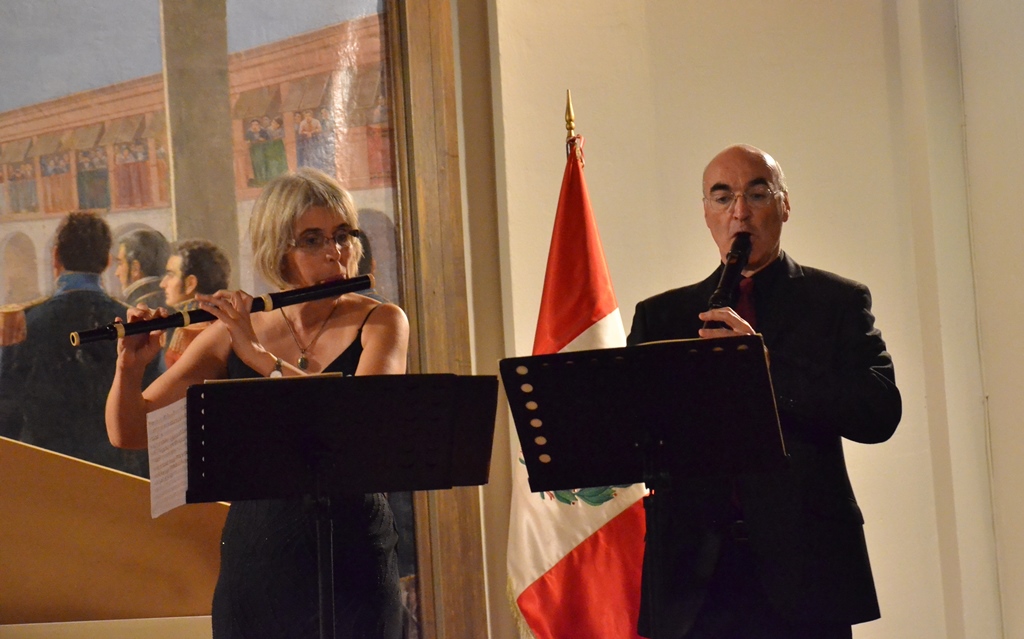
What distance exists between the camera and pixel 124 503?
3.40 metres

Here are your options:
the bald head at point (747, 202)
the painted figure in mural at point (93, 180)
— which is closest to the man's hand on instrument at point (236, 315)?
the painted figure in mural at point (93, 180)

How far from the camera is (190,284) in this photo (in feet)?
11.7

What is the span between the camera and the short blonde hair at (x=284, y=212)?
123 inches

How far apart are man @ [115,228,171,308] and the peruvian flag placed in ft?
4.21

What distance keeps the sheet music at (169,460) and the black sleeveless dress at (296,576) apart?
313 millimetres

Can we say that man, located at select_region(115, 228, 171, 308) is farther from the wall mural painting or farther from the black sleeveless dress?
the black sleeveless dress

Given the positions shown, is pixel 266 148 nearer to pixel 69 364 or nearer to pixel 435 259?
pixel 435 259

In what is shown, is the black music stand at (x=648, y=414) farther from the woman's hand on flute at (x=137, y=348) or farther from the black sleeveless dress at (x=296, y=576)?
the woman's hand on flute at (x=137, y=348)

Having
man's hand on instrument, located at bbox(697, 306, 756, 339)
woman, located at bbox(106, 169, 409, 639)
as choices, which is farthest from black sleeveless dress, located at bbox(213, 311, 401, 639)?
man's hand on instrument, located at bbox(697, 306, 756, 339)

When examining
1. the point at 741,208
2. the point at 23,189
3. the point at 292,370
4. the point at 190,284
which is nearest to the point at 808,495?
the point at 741,208

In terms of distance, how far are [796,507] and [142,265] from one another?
2169mm

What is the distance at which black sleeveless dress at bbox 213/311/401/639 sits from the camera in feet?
8.83

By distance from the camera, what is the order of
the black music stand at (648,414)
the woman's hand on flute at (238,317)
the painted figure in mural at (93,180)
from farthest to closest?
the painted figure in mural at (93,180), the woman's hand on flute at (238,317), the black music stand at (648,414)

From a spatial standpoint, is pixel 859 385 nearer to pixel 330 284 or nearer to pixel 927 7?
pixel 330 284
